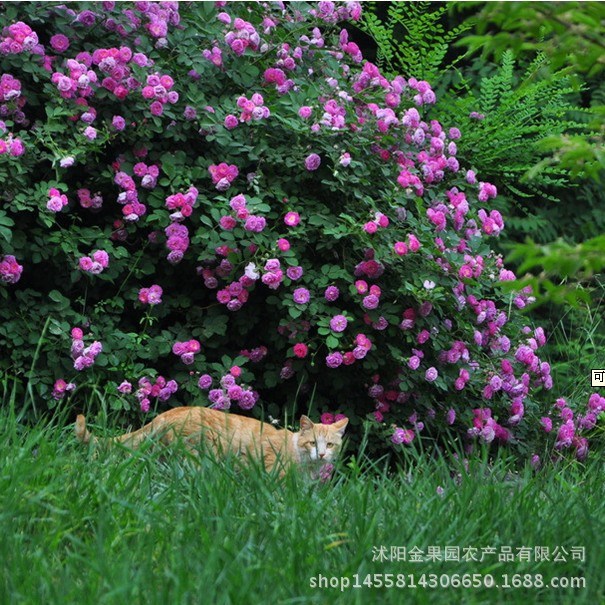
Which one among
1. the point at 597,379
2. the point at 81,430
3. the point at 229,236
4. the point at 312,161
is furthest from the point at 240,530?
the point at 597,379

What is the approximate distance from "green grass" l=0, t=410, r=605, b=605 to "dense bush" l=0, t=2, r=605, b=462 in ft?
3.85

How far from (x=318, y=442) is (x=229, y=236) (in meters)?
1.06

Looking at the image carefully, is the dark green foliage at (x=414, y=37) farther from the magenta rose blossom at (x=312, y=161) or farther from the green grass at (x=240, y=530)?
the green grass at (x=240, y=530)

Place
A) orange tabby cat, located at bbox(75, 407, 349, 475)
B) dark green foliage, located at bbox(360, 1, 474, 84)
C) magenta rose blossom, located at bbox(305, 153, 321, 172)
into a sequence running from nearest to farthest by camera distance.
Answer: orange tabby cat, located at bbox(75, 407, 349, 475), magenta rose blossom, located at bbox(305, 153, 321, 172), dark green foliage, located at bbox(360, 1, 474, 84)

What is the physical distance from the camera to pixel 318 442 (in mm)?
4258

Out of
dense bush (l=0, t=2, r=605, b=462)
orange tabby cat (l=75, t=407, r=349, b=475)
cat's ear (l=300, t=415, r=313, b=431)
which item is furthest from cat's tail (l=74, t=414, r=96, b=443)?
cat's ear (l=300, t=415, r=313, b=431)

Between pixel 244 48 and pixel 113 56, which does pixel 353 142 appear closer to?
pixel 244 48

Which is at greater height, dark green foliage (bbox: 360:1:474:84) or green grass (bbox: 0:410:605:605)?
dark green foliage (bbox: 360:1:474:84)

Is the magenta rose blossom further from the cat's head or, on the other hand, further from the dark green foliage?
the dark green foliage

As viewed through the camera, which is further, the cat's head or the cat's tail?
the cat's head

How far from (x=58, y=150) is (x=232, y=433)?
1512mm

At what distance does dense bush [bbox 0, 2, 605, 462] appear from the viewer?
4.63 metres

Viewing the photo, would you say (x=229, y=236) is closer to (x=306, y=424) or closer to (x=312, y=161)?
(x=312, y=161)

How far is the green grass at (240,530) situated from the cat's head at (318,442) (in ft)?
2.23
